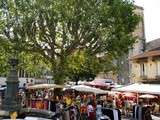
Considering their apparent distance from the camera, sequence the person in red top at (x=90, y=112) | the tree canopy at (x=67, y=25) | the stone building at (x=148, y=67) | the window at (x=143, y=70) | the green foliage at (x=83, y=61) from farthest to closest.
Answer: the window at (x=143, y=70)
the stone building at (x=148, y=67)
the green foliage at (x=83, y=61)
the tree canopy at (x=67, y=25)
the person in red top at (x=90, y=112)

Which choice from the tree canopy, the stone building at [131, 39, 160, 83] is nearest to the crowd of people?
the tree canopy

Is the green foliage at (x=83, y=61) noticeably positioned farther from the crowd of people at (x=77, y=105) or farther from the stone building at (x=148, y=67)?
the stone building at (x=148, y=67)

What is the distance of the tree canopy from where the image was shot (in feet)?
126

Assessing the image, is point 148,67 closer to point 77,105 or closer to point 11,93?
point 77,105

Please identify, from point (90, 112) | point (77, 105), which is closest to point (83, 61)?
point (77, 105)

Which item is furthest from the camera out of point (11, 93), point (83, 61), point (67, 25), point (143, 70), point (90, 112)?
point (143, 70)

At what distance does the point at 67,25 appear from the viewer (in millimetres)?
39188

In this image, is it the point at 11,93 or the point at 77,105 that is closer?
the point at 11,93

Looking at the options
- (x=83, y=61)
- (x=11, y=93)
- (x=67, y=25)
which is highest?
(x=67, y=25)

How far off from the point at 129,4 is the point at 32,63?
11767 mm

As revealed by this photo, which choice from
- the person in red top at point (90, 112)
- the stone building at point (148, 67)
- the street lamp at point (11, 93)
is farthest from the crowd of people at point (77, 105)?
the stone building at point (148, 67)

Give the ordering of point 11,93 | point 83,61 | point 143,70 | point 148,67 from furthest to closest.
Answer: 1. point 143,70
2. point 148,67
3. point 83,61
4. point 11,93

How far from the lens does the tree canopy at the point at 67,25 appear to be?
3853cm

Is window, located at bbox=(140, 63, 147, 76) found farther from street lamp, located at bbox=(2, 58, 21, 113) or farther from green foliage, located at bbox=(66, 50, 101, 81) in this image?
street lamp, located at bbox=(2, 58, 21, 113)
